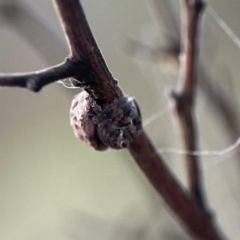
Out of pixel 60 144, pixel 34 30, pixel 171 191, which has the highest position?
pixel 34 30

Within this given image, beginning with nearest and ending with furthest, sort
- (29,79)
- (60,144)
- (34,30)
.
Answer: (29,79) < (34,30) < (60,144)

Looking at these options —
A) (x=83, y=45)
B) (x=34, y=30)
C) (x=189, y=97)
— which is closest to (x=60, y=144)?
(x=34, y=30)

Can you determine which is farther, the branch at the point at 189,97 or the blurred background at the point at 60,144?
the blurred background at the point at 60,144

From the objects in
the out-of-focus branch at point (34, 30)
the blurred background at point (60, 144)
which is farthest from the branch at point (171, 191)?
the blurred background at point (60, 144)

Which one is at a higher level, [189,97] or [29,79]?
[29,79]

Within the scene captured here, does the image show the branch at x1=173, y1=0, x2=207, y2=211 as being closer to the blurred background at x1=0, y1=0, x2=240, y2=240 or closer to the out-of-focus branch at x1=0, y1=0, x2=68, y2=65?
the out-of-focus branch at x1=0, y1=0, x2=68, y2=65

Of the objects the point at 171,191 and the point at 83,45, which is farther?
the point at 171,191

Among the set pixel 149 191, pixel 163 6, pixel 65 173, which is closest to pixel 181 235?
pixel 149 191

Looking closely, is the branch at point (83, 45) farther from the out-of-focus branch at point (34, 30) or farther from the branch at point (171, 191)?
the out-of-focus branch at point (34, 30)

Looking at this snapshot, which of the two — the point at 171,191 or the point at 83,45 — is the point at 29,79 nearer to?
the point at 83,45

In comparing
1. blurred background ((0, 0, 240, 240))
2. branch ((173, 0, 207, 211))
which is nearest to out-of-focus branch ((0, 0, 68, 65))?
branch ((173, 0, 207, 211))
